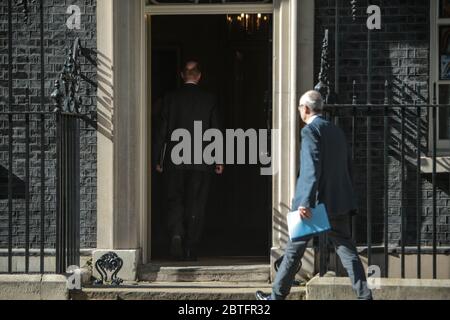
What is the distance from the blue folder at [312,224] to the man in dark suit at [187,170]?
2.29 meters

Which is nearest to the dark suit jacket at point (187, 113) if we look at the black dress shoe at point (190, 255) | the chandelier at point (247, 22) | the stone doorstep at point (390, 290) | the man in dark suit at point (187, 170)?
the man in dark suit at point (187, 170)

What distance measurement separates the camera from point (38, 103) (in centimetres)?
991

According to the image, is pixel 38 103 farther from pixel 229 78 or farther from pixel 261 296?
pixel 229 78

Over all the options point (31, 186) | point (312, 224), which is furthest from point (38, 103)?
point (312, 224)

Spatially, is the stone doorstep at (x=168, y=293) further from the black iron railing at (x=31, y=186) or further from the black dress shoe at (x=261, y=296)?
the black iron railing at (x=31, y=186)

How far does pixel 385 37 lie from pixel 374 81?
1.36 ft

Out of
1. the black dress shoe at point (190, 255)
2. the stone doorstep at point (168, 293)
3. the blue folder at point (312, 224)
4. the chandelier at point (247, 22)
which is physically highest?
the chandelier at point (247, 22)

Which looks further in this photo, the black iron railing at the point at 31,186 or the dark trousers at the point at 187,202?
the dark trousers at the point at 187,202

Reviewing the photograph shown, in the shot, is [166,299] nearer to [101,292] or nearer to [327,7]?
[101,292]

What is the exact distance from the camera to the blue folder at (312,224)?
8102 millimetres

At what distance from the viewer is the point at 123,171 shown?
9.78 m

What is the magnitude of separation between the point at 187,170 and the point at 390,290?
102 inches

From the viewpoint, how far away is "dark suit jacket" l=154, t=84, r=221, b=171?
33.9 feet

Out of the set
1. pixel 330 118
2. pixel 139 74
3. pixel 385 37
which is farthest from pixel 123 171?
pixel 385 37
